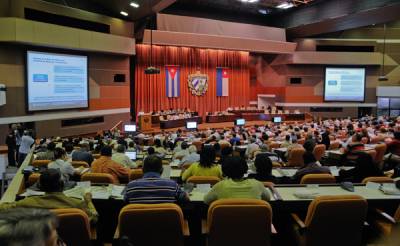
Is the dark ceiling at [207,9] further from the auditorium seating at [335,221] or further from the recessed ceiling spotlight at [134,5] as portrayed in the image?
the auditorium seating at [335,221]

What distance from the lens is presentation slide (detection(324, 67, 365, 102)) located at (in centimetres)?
2244

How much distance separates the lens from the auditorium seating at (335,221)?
120 inches

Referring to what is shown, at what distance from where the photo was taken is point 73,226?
2.77 metres

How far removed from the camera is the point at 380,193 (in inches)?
150

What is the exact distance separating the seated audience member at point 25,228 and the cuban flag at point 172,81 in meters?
18.8

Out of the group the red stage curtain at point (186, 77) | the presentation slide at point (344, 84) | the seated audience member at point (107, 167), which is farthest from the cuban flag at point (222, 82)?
the seated audience member at point (107, 167)

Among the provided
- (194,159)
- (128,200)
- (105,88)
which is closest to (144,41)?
(105,88)

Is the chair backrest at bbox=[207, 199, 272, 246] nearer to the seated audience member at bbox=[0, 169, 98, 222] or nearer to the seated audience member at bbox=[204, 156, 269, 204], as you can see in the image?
the seated audience member at bbox=[204, 156, 269, 204]

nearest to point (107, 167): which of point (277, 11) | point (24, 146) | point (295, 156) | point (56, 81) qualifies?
point (295, 156)

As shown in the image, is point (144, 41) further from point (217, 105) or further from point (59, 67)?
point (217, 105)

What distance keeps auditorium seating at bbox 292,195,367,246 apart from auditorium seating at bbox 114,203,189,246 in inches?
43.1

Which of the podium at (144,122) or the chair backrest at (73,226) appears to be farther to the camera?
the podium at (144,122)

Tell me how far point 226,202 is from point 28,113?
36.2 ft

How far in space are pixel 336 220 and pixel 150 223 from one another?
1.50 meters
